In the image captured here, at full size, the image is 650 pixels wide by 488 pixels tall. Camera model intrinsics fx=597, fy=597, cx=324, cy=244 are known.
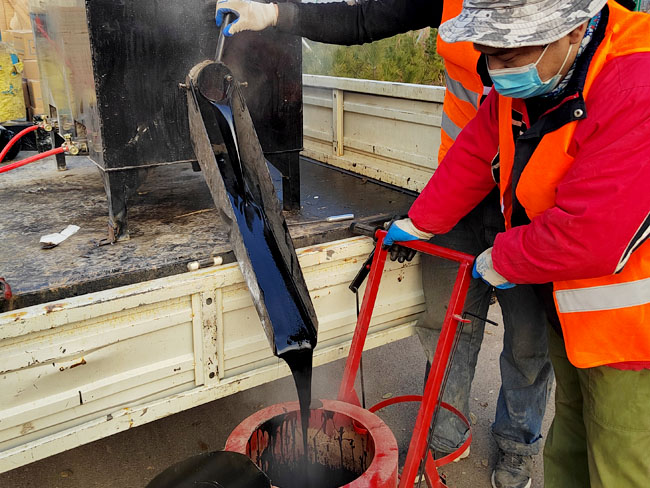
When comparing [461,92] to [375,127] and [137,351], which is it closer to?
[375,127]

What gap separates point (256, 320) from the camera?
7.54 feet

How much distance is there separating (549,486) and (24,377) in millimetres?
1908

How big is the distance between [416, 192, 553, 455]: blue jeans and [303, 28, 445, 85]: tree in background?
5912mm

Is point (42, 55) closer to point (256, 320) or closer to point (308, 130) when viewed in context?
point (308, 130)

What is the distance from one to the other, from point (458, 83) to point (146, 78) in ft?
4.14

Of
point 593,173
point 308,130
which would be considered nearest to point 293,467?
point 593,173

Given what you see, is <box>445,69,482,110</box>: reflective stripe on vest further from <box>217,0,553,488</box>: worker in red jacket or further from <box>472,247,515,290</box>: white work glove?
<box>472,247,515,290</box>: white work glove

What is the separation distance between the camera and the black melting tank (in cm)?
226

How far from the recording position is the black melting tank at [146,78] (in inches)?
88.8

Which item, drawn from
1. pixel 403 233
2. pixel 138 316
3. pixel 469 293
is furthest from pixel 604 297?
pixel 138 316

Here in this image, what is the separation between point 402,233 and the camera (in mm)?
2336

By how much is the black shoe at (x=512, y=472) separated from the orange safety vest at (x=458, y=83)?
141 cm

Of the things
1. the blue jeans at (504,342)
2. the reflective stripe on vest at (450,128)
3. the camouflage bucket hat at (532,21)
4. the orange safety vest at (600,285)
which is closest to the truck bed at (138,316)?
the blue jeans at (504,342)

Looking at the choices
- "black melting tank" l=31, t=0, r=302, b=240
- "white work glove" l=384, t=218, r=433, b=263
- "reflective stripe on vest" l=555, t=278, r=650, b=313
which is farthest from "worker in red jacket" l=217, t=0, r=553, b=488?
"reflective stripe on vest" l=555, t=278, r=650, b=313
